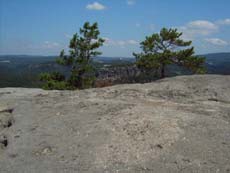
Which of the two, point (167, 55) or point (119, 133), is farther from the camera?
point (167, 55)

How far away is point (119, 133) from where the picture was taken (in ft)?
A: 20.9

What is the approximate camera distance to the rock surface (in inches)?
209

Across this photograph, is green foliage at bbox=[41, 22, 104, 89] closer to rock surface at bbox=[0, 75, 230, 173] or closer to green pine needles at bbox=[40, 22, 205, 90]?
green pine needles at bbox=[40, 22, 205, 90]

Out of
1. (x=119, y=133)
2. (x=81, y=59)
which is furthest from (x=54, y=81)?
(x=119, y=133)

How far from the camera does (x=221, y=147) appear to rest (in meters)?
5.74

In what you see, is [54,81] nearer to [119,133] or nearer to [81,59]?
[81,59]

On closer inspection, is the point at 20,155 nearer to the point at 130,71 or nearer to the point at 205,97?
the point at 205,97

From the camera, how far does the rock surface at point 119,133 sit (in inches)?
209

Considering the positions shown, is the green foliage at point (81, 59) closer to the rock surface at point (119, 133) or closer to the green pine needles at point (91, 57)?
the green pine needles at point (91, 57)

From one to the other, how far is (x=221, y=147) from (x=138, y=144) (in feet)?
4.93

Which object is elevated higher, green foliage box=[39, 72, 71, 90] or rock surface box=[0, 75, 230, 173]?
rock surface box=[0, 75, 230, 173]

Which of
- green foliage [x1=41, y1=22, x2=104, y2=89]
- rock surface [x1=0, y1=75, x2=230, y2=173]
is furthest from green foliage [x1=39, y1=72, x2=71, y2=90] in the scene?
rock surface [x1=0, y1=75, x2=230, y2=173]

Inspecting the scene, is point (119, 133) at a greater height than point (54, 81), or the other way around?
point (119, 133)

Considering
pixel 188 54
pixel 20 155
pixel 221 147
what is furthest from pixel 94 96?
pixel 188 54
